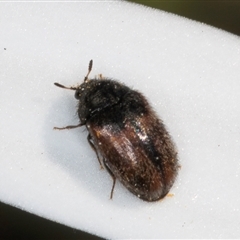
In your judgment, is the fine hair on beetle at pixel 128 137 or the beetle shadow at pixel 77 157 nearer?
the fine hair on beetle at pixel 128 137

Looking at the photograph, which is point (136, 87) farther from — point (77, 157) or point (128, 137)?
point (77, 157)

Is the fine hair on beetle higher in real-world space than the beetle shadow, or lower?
higher

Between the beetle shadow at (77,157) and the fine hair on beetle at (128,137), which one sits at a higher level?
the fine hair on beetle at (128,137)

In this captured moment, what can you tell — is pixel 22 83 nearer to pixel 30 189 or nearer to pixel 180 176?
pixel 30 189

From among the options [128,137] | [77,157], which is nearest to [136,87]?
[128,137]

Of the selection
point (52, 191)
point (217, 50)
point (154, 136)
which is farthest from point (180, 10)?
point (52, 191)
